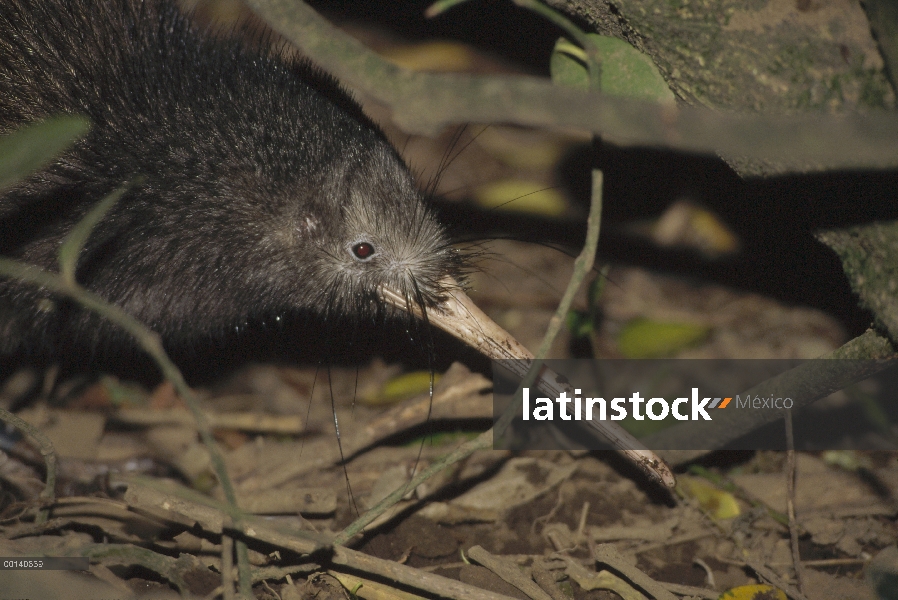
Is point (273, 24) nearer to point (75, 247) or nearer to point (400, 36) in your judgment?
point (75, 247)

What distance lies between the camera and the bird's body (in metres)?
2.85

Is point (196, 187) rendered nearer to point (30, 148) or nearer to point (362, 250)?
point (362, 250)

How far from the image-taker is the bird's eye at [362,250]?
2971 millimetres

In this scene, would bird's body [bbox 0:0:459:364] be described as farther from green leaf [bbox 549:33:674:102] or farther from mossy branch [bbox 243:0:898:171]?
mossy branch [bbox 243:0:898:171]

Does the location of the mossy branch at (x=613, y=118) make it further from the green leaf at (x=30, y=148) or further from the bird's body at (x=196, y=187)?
the bird's body at (x=196, y=187)

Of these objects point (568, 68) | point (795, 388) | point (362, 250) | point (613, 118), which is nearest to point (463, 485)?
point (362, 250)

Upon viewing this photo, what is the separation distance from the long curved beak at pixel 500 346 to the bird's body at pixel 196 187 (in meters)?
0.06

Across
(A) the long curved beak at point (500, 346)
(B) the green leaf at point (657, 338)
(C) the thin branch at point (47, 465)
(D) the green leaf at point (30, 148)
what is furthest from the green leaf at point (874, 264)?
(C) the thin branch at point (47, 465)

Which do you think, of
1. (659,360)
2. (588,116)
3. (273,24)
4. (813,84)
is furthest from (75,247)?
(659,360)

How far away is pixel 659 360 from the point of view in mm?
3900

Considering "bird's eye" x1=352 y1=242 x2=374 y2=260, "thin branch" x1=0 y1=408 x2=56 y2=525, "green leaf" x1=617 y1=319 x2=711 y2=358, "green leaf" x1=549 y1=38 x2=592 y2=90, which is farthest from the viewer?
"green leaf" x1=617 y1=319 x2=711 y2=358

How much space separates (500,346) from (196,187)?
130cm

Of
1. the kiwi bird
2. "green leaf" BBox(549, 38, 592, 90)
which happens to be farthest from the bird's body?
"green leaf" BBox(549, 38, 592, 90)

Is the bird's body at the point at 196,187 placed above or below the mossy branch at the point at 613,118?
below
